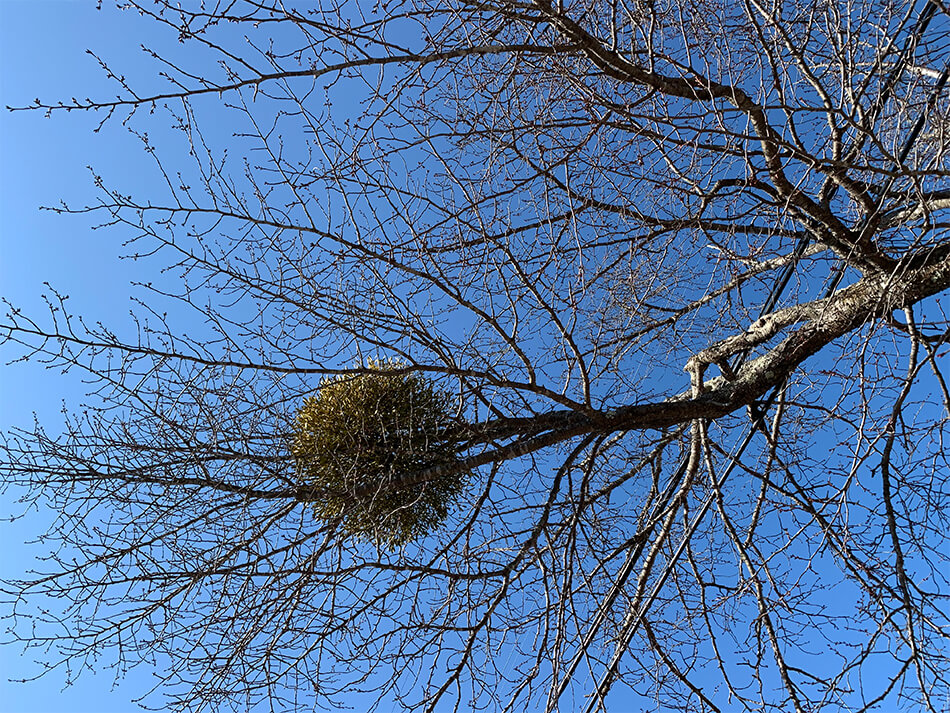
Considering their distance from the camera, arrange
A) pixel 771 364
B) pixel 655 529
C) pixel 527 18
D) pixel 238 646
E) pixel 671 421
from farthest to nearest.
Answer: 1. pixel 655 529
2. pixel 771 364
3. pixel 671 421
4. pixel 238 646
5. pixel 527 18

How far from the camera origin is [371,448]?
241cm

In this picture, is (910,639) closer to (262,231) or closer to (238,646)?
(238,646)

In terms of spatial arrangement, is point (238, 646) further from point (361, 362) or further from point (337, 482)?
point (361, 362)

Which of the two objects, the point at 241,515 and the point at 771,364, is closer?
the point at 241,515

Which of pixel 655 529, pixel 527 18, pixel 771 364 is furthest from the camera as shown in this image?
pixel 655 529

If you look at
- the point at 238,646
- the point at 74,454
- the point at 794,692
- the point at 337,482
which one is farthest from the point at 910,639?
the point at 74,454

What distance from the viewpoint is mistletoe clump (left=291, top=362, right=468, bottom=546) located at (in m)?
2.42

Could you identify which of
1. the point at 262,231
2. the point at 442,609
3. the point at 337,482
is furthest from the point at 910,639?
the point at 262,231

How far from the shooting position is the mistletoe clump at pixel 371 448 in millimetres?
2422

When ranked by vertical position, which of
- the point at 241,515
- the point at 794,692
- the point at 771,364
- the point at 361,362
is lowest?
the point at 794,692

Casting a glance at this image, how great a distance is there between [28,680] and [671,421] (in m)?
2.29

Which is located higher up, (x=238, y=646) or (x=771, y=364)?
(x=771, y=364)

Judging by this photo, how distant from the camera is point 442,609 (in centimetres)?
272

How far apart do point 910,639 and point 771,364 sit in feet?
3.55
